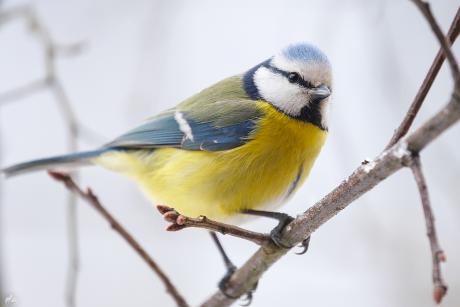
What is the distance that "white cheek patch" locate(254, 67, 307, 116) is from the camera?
189 centimetres

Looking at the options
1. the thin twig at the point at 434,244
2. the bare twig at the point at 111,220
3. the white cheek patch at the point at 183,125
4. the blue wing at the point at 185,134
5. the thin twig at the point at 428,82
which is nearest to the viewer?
the thin twig at the point at 434,244

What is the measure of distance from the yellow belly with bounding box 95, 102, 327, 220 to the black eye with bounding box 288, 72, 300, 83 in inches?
4.6

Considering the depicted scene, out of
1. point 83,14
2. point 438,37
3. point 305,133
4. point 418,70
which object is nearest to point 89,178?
point 83,14

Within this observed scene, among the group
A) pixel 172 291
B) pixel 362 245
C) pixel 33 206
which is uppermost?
pixel 172 291

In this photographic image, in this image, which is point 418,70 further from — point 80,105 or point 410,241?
point 80,105

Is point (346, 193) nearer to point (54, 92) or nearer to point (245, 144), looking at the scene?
point (245, 144)

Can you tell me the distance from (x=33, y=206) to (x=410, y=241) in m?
1.93

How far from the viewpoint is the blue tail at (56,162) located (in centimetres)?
196

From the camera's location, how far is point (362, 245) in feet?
8.21

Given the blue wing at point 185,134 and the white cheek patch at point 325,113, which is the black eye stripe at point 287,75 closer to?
the white cheek patch at point 325,113

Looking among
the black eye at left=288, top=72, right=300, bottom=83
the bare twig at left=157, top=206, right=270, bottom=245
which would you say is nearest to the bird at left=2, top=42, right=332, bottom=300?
the black eye at left=288, top=72, right=300, bottom=83

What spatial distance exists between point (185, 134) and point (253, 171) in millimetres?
366

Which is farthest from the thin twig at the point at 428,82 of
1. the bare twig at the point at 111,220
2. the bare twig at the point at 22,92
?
the bare twig at the point at 22,92

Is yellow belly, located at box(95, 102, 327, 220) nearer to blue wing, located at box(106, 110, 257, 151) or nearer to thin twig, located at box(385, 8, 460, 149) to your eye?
blue wing, located at box(106, 110, 257, 151)
